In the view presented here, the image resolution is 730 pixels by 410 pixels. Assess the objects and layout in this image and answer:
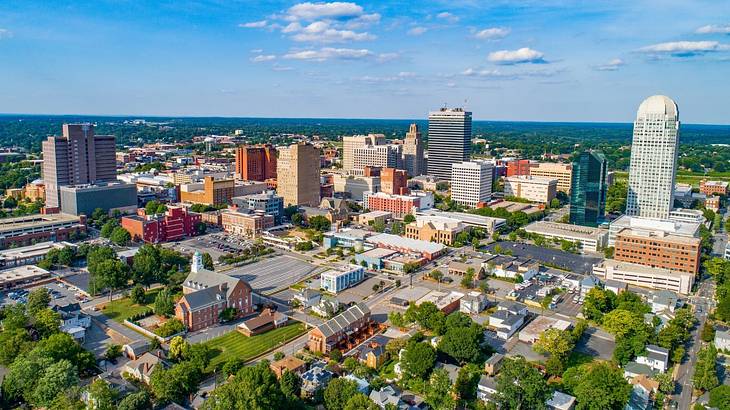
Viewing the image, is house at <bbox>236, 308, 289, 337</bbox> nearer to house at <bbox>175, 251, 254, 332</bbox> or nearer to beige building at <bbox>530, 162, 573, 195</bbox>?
house at <bbox>175, 251, 254, 332</bbox>

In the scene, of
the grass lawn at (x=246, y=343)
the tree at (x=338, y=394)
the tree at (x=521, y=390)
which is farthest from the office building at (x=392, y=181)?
the tree at (x=338, y=394)

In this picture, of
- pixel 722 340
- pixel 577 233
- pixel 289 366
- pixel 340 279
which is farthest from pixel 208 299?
pixel 577 233

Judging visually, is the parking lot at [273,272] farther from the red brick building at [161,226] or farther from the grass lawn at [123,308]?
the red brick building at [161,226]

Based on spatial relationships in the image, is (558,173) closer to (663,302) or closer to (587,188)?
(587,188)

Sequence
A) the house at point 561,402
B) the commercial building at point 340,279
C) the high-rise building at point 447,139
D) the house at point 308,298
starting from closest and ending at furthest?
the house at point 561,402
the house at point 308,298
the commercial building at point 340,279
the high-rise building at point 447,139

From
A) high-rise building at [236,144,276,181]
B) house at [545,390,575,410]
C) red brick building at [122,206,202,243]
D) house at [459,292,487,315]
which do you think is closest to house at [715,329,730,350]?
house at [545,390,575,410]

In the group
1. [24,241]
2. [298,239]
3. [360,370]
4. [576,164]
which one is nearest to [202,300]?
[360,370]
